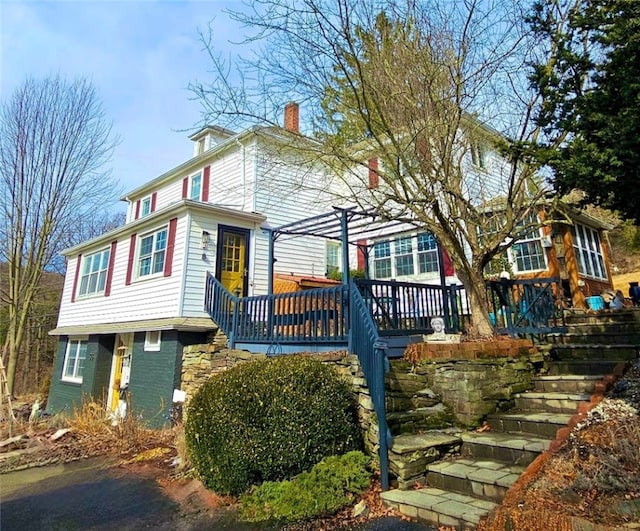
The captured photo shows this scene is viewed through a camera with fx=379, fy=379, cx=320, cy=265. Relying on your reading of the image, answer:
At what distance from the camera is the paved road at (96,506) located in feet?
13.5

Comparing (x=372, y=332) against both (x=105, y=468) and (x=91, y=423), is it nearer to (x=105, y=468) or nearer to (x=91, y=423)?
(x=105, y=468)

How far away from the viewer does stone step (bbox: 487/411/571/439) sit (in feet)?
14.1

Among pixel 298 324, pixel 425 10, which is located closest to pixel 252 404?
pixel 298 324

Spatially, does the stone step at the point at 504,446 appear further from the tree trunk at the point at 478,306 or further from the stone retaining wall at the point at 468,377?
the tree trunk at the point at 478,306

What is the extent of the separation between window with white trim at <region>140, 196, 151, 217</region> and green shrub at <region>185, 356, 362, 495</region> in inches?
585

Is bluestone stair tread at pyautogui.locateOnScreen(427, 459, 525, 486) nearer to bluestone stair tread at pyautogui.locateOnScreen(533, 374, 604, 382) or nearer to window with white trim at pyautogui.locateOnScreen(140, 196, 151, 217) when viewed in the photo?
bluestone stair tread at pyautogui.locateOnScreen(533, 374, 604, 382)

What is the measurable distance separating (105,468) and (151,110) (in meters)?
6.77

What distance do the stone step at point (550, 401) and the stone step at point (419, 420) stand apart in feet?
3.37

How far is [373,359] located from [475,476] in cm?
158

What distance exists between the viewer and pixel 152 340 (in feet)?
35.0

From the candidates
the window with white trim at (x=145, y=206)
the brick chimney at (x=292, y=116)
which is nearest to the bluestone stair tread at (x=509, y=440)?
the brick chimney at (x=292, y=116)

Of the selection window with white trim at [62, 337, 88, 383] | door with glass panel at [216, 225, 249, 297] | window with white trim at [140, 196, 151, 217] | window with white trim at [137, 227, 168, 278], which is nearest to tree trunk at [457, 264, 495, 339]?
door with glass panel at [216, 225, 249, 297]

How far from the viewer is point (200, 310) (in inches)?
400

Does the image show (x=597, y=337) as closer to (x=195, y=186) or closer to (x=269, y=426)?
(x=269, y=426)
